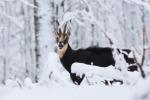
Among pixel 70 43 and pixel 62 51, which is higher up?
pixel 62 51

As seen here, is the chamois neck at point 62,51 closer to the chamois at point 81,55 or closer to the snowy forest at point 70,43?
the chamois at point 81,55

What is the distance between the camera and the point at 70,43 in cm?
1923

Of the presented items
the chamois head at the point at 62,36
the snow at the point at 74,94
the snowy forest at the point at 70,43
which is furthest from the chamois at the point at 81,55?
the snow at the point at 74,94

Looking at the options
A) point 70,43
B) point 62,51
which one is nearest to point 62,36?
point 62,51

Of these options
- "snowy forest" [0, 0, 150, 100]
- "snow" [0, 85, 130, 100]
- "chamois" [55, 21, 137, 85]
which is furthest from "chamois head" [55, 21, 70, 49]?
"snow" [0, 85, 130, 100]

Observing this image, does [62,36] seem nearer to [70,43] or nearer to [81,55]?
[81,55]

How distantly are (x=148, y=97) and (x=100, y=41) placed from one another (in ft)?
62.5

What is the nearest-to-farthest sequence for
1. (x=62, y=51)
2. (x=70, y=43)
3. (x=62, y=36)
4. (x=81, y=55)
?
(x=81, y=55) → (x=62, y=36) → (x=62, y=51) → (x=70, y=43)

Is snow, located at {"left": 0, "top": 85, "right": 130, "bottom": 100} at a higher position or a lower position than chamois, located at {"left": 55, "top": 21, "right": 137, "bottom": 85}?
higher

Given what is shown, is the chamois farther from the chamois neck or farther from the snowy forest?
the snowy forest

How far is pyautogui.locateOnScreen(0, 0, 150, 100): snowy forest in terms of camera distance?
2.38m

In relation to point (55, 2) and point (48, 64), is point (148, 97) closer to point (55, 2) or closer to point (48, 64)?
point (48, 64)

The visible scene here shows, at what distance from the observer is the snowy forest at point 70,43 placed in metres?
2.38

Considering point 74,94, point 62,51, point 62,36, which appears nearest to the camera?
point 74,94
